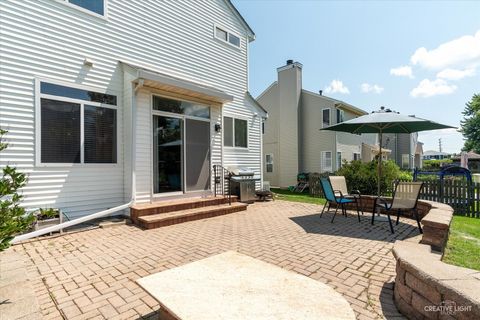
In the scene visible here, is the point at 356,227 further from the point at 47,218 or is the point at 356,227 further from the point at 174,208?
the point at 47,218

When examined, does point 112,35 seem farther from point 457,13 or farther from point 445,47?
point 445,47

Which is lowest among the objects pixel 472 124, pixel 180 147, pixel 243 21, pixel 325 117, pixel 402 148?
pixel 180 147

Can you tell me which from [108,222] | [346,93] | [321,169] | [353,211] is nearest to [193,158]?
[108,222]

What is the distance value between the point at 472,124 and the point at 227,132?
164ft

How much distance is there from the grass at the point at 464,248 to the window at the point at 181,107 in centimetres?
678

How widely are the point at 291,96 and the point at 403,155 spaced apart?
1849cm

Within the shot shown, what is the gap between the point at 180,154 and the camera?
7480 millimetres

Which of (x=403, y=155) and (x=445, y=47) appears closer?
(x=445, y=47)

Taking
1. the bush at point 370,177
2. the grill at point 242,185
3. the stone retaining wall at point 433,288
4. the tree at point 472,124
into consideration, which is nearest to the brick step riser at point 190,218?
the grill at point 242,185

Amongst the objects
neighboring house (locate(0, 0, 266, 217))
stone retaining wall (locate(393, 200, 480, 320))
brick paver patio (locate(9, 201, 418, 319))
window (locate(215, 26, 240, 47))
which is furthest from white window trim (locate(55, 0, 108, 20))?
stone retaining wall (locate(393, 200, 480, 320))

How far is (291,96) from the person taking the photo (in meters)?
18.2

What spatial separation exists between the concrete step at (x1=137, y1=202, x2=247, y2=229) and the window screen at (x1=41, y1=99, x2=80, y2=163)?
2246 mm

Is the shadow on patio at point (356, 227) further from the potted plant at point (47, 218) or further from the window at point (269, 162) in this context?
the window at point (269, 162)

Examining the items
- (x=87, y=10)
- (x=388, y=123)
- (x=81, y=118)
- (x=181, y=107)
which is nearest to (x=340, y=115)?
(x=388, y=123)
